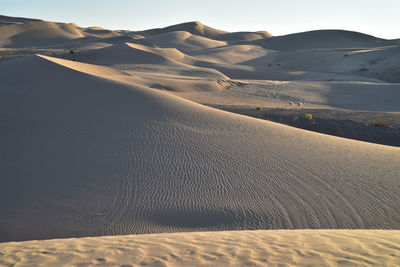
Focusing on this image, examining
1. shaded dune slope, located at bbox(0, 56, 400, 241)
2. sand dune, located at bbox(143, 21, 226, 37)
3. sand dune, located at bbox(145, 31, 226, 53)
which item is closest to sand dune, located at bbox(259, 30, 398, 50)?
sand dune, located at bbox(145, 31, 226, 53)

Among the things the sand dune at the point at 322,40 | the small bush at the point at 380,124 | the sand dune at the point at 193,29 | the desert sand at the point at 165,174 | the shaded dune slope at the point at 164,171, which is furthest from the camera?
the sand dune at the point at 193,29

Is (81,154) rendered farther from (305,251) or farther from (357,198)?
(357,198)

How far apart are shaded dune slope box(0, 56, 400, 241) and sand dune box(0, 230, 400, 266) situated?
73cm

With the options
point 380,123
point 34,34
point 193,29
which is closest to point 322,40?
point 193,29

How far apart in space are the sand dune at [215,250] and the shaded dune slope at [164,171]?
2.39 feet

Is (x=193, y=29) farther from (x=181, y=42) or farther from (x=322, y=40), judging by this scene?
(x=181, y=42)

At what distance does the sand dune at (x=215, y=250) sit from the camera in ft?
11.9

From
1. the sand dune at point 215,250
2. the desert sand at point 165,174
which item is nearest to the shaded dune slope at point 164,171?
the desert sand at point 165,174

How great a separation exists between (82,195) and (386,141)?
11.2 metres

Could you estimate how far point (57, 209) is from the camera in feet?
18.2

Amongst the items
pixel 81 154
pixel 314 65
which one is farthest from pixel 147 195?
pixel 314 65

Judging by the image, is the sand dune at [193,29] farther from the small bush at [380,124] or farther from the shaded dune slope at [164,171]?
the shaded dune slope at [164,171]

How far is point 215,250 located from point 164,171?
3161mm

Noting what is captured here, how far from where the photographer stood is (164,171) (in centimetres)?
693
